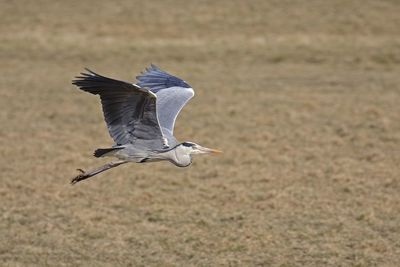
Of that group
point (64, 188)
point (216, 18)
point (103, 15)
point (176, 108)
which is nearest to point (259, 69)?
point (216, 18)

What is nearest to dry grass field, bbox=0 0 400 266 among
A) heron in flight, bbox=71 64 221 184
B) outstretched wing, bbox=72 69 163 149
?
heron in flight, bbox=71 64 221 184

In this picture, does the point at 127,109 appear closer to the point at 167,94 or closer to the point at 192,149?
the point at 192,149

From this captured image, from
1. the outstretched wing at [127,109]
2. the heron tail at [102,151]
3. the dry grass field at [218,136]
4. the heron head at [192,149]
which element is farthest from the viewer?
the dry grass field at [218,136]

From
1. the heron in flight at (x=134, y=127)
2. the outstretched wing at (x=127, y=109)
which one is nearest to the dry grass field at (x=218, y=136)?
the heron in flight at (x=134, y=127)

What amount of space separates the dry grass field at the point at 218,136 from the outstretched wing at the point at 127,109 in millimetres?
1248

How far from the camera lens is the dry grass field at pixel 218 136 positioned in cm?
731

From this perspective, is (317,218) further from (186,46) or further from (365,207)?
(186,46)

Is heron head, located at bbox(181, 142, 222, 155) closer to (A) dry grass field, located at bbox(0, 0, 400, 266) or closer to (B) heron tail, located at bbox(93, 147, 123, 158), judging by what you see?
(B) heron tail, located at bbox(93, 147, 123, 158)

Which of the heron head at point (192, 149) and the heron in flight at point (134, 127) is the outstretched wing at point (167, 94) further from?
the heron head at point (192, 149)

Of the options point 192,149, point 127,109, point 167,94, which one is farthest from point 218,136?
Answer: point 127,109

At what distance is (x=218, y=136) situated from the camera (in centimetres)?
1128

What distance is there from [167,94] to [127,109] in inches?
46.7

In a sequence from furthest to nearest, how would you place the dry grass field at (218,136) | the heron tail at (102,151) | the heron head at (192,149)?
the dry grass field at (218,136) < the heron head at (192,149) < the heron tail at (102,151)

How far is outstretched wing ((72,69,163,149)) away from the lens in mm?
5820
